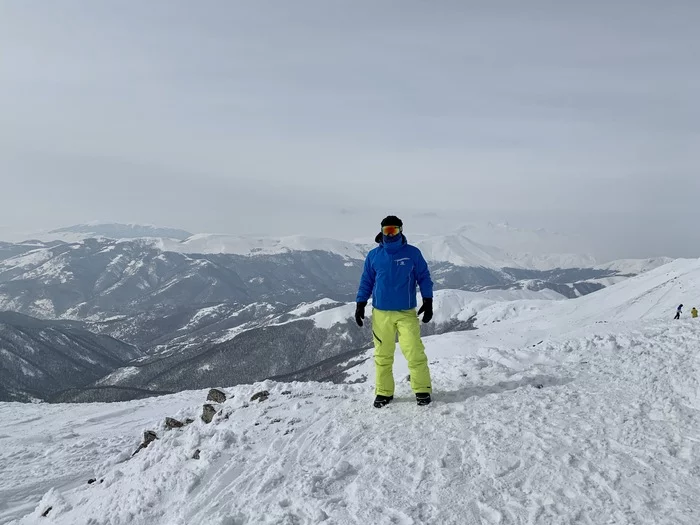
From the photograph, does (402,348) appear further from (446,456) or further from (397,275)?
(446,456)

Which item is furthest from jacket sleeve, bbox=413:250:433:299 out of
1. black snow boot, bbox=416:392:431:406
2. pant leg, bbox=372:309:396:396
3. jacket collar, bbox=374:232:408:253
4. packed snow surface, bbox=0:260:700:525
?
packed snow surface, bbox=0:260:700:525

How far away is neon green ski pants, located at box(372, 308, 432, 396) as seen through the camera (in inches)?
364

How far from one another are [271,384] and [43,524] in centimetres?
597

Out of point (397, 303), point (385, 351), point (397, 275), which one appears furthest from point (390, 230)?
point (385, 351)

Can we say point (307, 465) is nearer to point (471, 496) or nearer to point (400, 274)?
point (471, 496)

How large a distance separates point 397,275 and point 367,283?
2.67ft

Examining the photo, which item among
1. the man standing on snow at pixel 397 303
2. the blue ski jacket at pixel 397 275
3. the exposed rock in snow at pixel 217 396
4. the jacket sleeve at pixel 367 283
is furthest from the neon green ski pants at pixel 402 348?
the exposed rock in snow at pixel 217 396

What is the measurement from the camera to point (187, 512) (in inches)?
255

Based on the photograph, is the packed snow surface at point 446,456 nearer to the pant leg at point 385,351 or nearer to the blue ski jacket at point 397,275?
the pant leg at point 385,351

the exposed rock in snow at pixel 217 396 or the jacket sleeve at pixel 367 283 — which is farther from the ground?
the jacket sleeve at pixel 367 283

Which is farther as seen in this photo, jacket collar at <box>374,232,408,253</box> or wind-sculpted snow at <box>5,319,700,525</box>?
jacket collar at <box>374,232,408,253</box>

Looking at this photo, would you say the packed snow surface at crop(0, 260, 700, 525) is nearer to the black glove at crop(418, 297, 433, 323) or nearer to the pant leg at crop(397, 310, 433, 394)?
the pant leg at crop(397, 310, 433, 394)

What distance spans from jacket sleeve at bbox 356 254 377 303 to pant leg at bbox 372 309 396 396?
0.53 metres

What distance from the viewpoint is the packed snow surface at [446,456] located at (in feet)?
18.6
